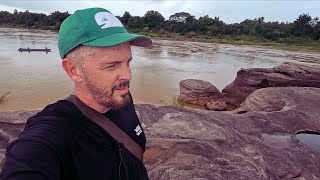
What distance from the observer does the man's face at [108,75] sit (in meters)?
1.63

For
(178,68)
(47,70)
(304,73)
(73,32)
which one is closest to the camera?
(73,32)

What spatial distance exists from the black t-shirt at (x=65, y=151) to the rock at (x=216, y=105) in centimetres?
1147

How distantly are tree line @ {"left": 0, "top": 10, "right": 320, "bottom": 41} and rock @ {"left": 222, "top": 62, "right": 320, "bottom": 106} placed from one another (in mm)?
37983

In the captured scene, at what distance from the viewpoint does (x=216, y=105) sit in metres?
13.1

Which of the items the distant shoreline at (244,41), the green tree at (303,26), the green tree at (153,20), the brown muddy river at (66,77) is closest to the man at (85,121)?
the brown muddy river at (66,77)

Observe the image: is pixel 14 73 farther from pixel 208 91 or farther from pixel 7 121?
pixel 7 121

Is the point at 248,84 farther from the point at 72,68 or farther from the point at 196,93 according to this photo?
the point at 72,68

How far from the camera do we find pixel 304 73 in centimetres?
1369

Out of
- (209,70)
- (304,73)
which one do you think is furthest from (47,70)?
(304,73)

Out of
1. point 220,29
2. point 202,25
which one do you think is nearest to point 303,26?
point 220,29

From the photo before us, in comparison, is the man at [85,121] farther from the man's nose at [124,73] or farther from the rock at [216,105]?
the rock at [216,105]

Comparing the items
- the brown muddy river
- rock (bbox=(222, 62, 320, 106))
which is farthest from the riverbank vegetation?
rock (bbox=(222, 62, 320, 106))

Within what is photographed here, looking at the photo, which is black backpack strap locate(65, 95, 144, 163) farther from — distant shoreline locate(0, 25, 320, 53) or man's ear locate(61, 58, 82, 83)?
distant shoreline locate(0, 25, 320, 53)

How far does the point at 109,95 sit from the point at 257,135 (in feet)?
17.1
